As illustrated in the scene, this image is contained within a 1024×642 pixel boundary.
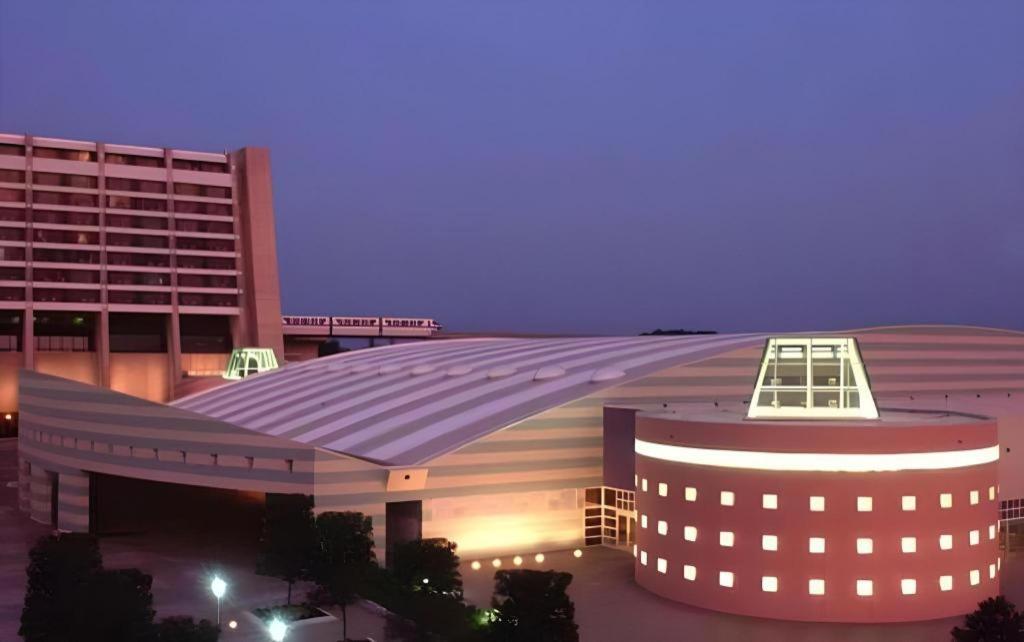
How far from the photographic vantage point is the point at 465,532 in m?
46.6

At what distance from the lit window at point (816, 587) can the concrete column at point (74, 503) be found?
122ft

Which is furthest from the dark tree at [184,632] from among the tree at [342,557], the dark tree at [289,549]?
the dark tree at [289,549]

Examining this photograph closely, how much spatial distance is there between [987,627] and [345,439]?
3079cm

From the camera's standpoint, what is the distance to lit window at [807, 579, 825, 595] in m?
36.1

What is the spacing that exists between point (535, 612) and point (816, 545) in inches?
492

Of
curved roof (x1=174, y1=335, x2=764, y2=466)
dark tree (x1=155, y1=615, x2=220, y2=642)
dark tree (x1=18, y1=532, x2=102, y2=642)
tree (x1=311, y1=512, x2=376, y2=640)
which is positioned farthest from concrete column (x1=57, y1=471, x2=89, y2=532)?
dark tree (x1=155, y1=615, x2=220, y2=642)

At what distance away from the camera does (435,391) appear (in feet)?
184

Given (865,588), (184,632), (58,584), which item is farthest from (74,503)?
(865,588)

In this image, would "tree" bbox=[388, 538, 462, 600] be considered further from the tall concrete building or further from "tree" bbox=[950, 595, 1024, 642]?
the tall concrete building

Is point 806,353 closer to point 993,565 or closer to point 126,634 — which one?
point 993,565

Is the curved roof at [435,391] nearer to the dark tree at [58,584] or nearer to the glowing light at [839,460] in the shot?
the glowing light at [839,460]

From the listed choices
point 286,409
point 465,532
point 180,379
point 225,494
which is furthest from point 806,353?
point 180,379

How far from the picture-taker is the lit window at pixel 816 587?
36.1m

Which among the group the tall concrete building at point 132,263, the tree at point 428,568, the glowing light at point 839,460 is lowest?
the tree at point 428,568
